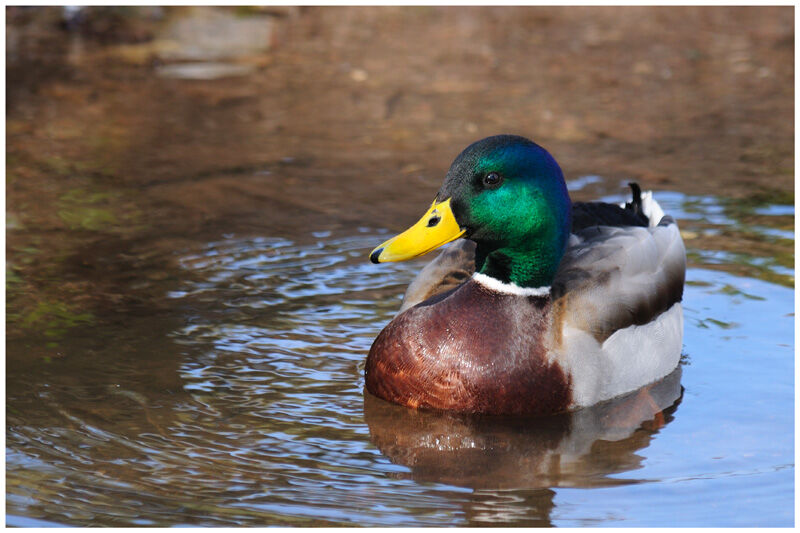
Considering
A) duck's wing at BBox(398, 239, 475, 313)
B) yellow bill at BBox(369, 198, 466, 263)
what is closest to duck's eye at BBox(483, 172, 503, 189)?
yellow bill at BBox(369, 198, 466, 263)

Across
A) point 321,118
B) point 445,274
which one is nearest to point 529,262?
point 445,274

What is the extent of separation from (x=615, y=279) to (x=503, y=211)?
677mm

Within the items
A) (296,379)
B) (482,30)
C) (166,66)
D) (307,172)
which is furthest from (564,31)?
(296,379)

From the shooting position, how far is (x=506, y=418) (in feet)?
16.9

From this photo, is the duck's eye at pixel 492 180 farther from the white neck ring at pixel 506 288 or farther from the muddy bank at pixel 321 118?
the muddy bank at pixel 321 118

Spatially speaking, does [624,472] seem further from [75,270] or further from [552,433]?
[75,270]

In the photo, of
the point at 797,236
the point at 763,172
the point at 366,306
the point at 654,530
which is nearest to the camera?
the point at 654,530

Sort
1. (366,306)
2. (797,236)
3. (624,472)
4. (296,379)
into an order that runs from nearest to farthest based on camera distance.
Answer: (624,472) < (296,379) < (366,306) < (797,236)

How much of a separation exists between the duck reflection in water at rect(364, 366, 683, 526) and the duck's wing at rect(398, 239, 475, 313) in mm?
549

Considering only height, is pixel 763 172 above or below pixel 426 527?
above

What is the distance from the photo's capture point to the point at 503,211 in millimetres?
5043

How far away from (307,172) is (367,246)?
1.61 m

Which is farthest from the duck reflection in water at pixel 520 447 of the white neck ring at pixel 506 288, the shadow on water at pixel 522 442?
the white neck ring at pixel 506 288

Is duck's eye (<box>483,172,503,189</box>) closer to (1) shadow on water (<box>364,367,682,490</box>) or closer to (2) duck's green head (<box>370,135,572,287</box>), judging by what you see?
(2) duck's green head (<box>370,135,572,287</box>)
